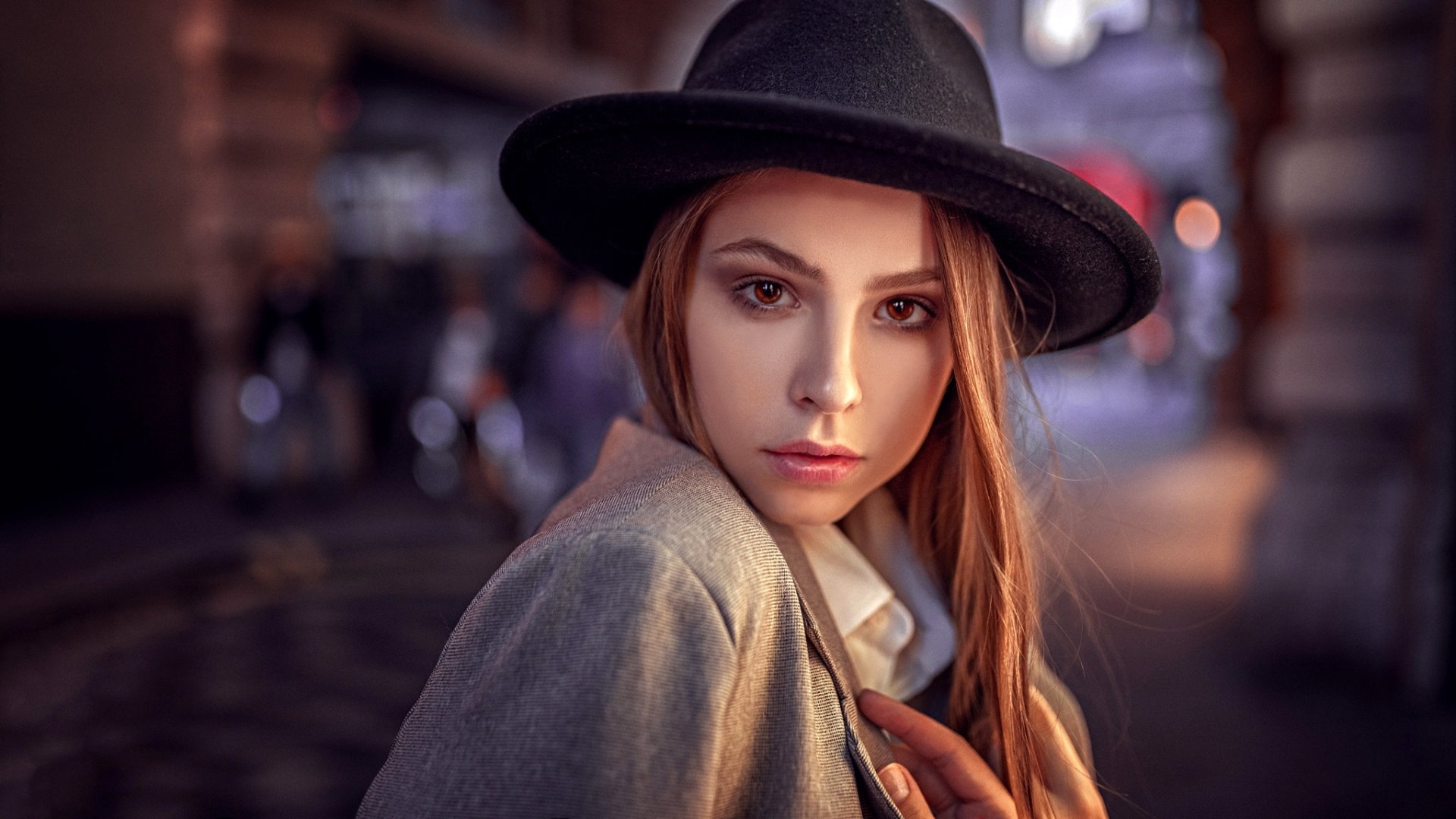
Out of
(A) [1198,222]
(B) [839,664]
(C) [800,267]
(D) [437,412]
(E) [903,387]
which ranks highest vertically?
(A) [1198,222]

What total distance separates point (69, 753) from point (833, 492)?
2.97m

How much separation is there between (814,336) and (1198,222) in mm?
16403

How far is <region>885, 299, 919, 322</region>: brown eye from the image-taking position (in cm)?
97

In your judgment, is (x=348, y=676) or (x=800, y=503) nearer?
(x=800, y=503)

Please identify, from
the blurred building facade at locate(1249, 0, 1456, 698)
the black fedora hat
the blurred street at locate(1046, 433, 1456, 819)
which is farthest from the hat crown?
the blurred building facade at locate(1249, 0, 1456, 698)

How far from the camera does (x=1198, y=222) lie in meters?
15.2

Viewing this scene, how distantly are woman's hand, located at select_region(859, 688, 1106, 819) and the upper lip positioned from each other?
240mm

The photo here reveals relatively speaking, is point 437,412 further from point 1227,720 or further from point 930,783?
point 930,783

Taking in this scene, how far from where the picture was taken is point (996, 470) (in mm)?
1010

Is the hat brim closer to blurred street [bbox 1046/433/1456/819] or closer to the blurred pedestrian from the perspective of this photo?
blurred street [bbox 1046/433/1456/819]

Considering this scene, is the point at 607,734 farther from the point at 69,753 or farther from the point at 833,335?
the point at 69,753

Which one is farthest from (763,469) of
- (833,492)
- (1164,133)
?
(1164,133)

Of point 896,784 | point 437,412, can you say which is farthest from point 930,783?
point 437,412

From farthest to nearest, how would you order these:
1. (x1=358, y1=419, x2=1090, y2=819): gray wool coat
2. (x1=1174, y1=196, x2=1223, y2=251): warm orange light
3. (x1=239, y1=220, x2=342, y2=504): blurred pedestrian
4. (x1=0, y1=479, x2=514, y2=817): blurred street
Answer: (x1=1174, y1=196, x2=1223, y2=251): warm orange light → (x1=239, y1=220, x2=342, y2=504): blurred pedestrian → (x1=0, y1=479, x2=514, y2=817): blurred street → (x1=358, y1=419, x2=1090, y2=819): gray wool coat
